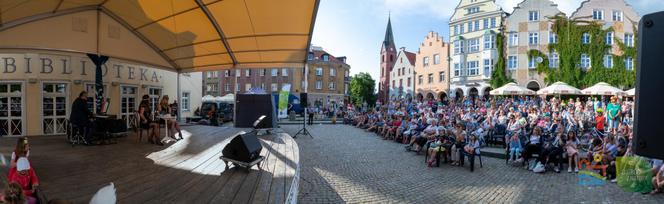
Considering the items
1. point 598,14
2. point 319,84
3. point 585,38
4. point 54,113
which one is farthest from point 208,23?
point 319,84

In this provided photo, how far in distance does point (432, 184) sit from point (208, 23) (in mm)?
6882

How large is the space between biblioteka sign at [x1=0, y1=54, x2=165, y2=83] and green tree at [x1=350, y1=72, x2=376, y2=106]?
5895cm

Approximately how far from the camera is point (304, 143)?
1311 cm

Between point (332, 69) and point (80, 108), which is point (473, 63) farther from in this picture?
point (80, 108)

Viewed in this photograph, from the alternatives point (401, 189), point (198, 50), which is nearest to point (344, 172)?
point (401, 189)

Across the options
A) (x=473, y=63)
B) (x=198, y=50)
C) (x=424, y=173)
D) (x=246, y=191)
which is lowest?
(x=424, y=173)

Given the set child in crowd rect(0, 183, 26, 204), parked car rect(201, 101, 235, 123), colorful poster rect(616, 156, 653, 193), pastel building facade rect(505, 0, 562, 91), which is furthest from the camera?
pastel building facade rect(505, 0, 562, 91)

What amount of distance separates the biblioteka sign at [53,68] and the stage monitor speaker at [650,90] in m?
12.4

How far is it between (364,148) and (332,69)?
4327 cm

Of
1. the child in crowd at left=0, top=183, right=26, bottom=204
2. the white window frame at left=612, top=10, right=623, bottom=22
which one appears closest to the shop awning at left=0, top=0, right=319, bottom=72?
the child in crowd at left=0, top=183, right=26, bottom=204

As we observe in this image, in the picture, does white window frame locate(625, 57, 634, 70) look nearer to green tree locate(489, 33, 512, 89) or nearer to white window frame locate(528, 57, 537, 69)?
white window frame locate(528, 57, 537, 69)

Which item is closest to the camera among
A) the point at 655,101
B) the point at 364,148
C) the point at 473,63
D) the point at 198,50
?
the point at 655,101

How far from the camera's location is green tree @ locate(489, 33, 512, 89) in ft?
106

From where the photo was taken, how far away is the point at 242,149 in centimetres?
491
